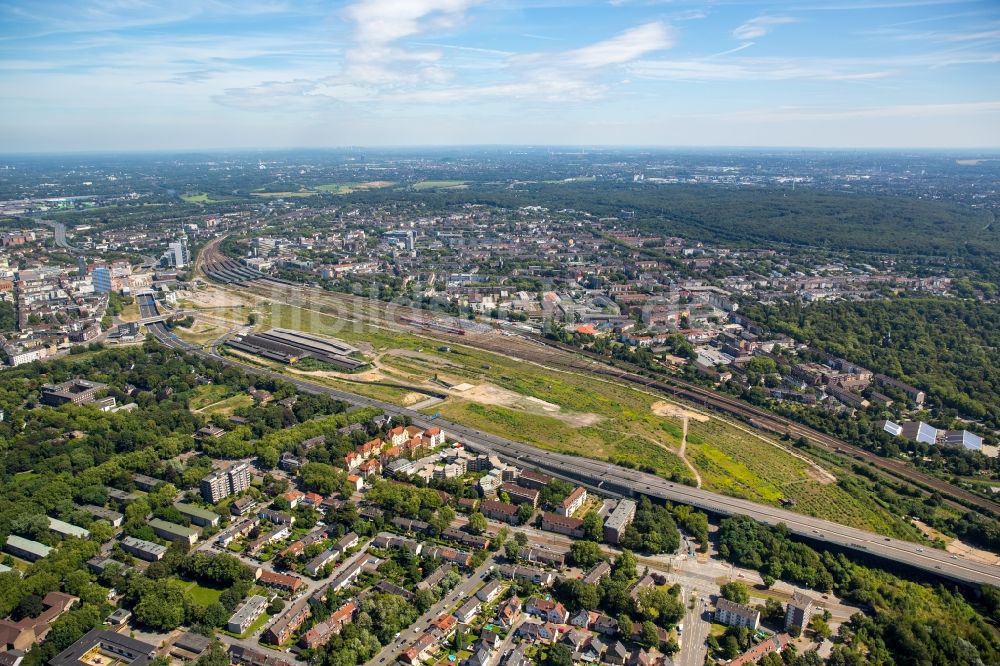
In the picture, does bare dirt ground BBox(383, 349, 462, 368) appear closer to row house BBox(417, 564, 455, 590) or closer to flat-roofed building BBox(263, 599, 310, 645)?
row house BBox(417, 564, 455, 590)

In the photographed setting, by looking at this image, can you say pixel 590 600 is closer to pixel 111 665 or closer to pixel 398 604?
pixel 398 604

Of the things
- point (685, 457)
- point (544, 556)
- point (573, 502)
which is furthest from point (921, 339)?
point (544, 556)

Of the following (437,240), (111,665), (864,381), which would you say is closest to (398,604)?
(111,665)

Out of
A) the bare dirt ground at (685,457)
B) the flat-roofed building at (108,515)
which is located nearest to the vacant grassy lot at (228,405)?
the flat-roofed building at (108,515)

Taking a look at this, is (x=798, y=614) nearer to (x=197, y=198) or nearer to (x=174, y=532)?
(x=174, y=532)

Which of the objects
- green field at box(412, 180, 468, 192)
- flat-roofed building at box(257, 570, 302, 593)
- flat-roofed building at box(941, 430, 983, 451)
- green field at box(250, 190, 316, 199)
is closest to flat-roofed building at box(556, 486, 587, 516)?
flat-roofed building at box(257, 570, 302, 593)
